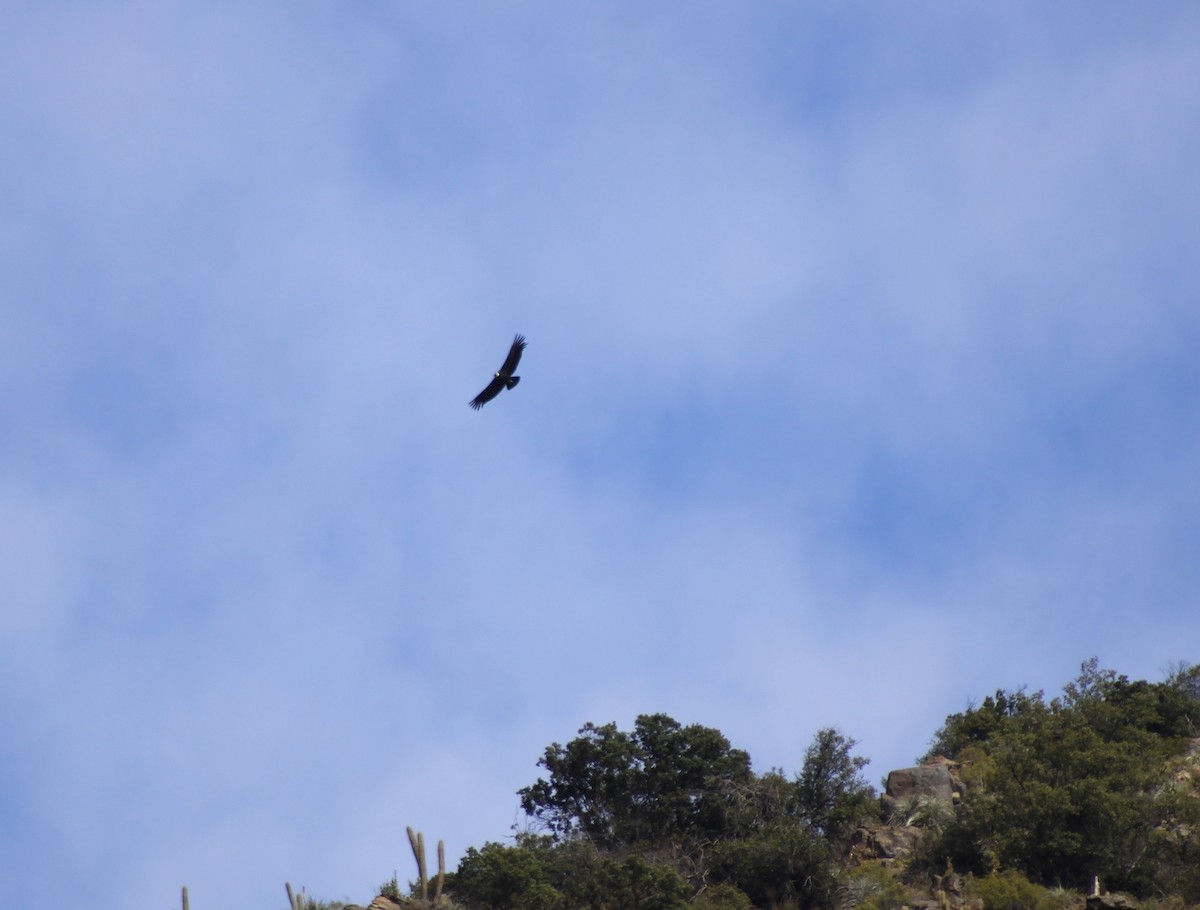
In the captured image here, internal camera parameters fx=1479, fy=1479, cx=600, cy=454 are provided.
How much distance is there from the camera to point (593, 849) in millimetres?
36562

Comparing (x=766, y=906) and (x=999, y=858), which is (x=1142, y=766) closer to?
(x=999, y=858)

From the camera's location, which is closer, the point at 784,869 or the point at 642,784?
the point at 784,869

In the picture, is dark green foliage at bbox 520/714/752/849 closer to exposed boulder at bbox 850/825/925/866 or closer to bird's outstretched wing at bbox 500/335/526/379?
exposed boulder at bbox 850/825/925/866

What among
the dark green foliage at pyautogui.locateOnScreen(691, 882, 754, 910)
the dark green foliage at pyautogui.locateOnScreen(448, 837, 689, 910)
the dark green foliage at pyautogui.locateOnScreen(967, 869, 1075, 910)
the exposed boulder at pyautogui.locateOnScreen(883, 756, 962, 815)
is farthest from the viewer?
the exposed boulder at pyautogui.locateOnScreen(883, 756, 962, 815)

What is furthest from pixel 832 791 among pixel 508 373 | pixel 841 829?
pixel 508 373

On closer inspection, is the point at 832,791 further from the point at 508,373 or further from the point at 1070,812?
the point at 508,373

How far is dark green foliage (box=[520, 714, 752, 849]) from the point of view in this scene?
38.4 metres

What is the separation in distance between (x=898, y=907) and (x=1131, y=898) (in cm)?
477

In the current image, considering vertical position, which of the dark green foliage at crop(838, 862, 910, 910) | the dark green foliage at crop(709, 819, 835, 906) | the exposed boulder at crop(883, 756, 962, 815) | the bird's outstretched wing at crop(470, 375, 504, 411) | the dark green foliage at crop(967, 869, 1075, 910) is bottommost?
the dark green foliage at crop(967, 869, 1075, 910)

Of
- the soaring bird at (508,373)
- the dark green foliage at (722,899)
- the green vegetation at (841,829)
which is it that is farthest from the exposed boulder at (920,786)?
the soaring bird at (508,373)

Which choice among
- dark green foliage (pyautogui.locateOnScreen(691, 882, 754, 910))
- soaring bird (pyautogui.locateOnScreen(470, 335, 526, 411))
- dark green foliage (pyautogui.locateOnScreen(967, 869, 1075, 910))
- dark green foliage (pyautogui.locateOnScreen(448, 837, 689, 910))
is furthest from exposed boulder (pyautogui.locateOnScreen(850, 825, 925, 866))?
soaring bird (pyautogui.locateOnScreen(470, 335, 526, 411))

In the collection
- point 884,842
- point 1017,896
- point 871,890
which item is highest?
point 884,842

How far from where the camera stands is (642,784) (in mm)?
39344

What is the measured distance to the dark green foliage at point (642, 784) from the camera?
126 ft
